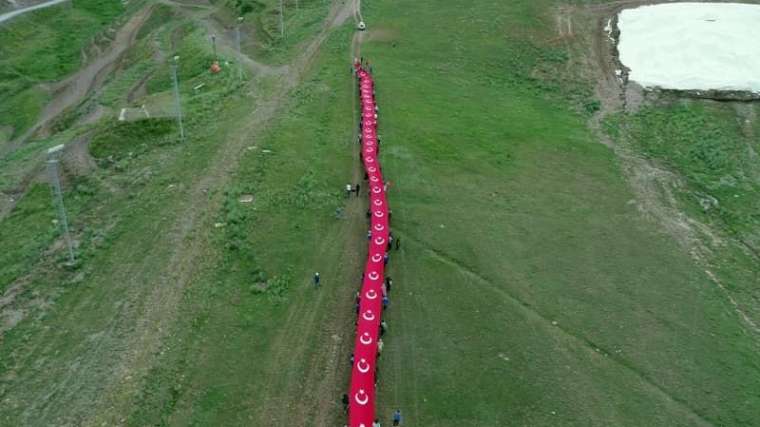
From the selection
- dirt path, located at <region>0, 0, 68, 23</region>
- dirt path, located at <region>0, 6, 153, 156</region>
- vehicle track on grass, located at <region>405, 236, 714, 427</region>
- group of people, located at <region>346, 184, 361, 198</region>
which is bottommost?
vehicle track on grass, located at <region>405, 236, 714, 427</region>

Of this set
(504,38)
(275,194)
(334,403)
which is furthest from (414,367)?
(504,38)

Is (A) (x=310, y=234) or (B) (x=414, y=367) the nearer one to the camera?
(B) (x=414, y=367)

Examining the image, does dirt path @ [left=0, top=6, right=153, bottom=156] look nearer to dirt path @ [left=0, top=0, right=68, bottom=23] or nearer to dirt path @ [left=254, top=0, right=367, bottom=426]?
dirt path @ [left=0, top=0, right=68, bottom=23]

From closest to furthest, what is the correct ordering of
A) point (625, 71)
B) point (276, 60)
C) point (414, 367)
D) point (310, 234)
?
point (414, 367) < point (310, 234) < point (625, 71) < point (276, 60)

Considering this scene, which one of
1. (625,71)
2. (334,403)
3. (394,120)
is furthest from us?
(625,71)

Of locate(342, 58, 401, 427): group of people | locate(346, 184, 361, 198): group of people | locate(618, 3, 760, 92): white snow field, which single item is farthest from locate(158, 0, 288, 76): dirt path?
locate(618, 3, 760, 92): white snow field

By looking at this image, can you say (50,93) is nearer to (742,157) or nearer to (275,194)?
(275,194)

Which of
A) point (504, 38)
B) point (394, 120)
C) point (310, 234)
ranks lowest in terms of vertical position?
point (310, 234)
